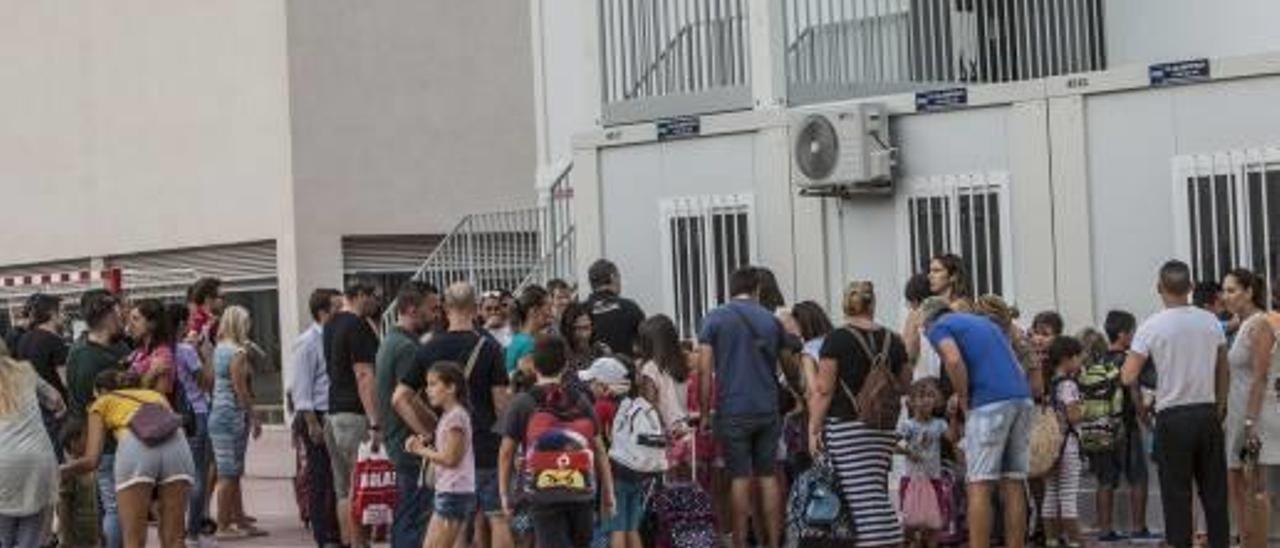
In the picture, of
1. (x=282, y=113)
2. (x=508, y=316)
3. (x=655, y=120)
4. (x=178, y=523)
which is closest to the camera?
(x=178, y=523)

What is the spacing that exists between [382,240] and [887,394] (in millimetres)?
19361

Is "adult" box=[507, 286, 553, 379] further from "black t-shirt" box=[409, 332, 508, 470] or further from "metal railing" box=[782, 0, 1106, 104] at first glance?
"metal railing" box=[782, 0, 1106, 104]

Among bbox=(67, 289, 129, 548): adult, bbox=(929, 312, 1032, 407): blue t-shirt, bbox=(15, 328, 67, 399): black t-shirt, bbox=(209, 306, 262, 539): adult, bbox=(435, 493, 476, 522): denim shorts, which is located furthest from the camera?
bbox=(209, 306, 262, 539): adult

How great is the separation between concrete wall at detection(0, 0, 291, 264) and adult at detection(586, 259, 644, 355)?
1572 cm

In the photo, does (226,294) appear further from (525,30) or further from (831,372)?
(831,372)

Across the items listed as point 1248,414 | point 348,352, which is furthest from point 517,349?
point 1248,414

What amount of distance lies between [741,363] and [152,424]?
3438 millimetres

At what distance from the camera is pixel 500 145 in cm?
3161

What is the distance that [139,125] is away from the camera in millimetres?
32781

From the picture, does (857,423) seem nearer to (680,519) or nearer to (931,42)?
(680,519)

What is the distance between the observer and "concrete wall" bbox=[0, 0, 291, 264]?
3083cm

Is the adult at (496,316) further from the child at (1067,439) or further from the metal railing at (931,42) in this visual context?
the child at (1067,439)

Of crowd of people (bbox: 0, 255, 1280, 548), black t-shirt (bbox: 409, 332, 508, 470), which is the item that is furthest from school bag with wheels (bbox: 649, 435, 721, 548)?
black t-shirt (bbox: 409, 332, 508, 470)

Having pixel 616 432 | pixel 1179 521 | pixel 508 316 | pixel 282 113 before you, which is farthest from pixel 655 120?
pixel 282 113
